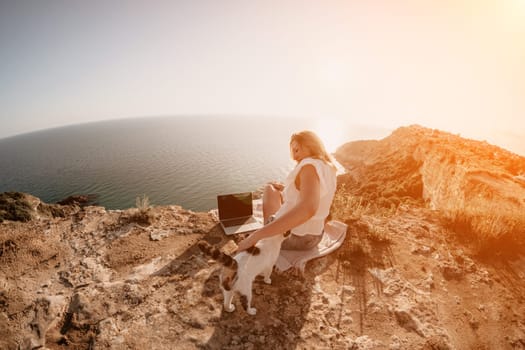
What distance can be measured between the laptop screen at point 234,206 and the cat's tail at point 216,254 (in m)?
3.01

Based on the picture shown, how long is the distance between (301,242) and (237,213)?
2.22 m

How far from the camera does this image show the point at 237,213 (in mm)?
5715

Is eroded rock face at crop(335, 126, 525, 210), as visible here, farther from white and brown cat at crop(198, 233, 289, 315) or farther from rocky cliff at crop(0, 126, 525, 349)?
white and brown cat at crop(198, 233, 289, 315)

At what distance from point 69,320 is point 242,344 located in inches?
100

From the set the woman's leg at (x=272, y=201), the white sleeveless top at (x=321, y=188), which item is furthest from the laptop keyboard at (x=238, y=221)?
the white sleeveless top at (x=321, y=188)

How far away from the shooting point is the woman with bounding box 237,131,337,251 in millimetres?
2695

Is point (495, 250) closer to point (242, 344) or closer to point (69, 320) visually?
point (242, 344)

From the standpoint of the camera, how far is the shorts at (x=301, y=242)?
12.8 ft

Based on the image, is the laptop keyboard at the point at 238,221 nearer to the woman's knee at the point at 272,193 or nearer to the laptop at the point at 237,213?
the laptop at the point at 237,213

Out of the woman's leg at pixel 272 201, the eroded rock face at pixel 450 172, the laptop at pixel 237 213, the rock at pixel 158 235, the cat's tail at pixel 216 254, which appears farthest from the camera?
the eroded rock face at pixel 450 172

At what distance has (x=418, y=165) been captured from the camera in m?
28.8

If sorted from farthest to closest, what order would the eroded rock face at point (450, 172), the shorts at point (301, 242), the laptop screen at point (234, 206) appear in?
the eroded rock face at point (450, 172), the laptop screen at point (234, 206), the shorts at point (301, 242)

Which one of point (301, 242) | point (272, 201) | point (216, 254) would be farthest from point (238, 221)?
point (216, 254)

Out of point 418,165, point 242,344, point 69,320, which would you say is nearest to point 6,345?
point 69,320
